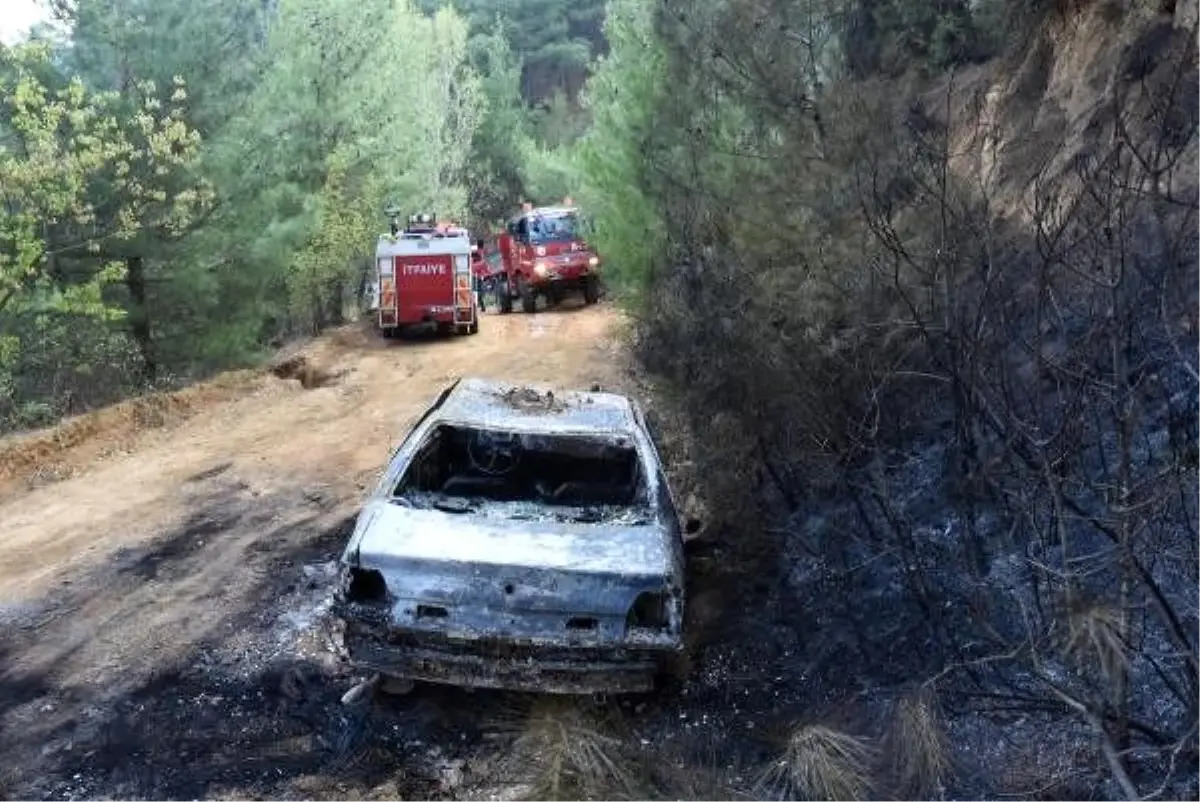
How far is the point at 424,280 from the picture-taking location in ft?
74.2

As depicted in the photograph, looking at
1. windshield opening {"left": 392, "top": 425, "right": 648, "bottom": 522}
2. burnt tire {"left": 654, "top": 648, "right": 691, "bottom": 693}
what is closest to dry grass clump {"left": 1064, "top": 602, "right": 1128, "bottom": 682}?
burnt tire {"left": 654, "top": 648, "right": 691, "bottom": 693}

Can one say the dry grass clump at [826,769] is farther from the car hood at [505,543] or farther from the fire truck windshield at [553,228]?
the fire truck windshield at [553,228]

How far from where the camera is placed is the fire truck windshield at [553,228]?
2692cm

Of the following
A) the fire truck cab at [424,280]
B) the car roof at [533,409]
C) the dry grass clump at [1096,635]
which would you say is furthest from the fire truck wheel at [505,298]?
the dry grass clump at [1096,635]

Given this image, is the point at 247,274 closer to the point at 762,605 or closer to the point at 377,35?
the point at 377,35

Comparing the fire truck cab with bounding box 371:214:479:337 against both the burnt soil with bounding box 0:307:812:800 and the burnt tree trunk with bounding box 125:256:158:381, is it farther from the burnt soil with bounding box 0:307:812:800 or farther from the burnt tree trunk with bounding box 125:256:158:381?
the burnt soil with bounding box 0:307:812:800

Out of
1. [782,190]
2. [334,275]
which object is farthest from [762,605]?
[334,275]

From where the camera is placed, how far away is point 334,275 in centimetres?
2655

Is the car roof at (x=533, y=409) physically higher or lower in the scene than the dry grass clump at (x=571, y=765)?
higher

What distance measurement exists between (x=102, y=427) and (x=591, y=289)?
14250mm

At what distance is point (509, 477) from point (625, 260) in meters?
8.47

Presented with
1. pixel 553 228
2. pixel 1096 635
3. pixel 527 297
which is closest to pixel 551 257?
pixel 553 228

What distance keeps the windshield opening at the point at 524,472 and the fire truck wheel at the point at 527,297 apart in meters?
18.9

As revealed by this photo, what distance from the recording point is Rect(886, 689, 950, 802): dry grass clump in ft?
13.1
